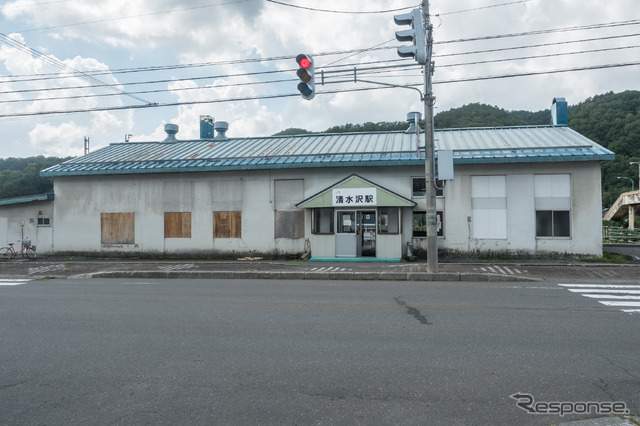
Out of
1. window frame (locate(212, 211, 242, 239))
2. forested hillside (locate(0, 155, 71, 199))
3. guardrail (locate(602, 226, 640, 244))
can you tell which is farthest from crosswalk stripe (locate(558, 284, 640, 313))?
forested hillside (locate(0, 155, 71, 199))

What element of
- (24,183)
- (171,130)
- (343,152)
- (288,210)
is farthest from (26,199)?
(24,183)

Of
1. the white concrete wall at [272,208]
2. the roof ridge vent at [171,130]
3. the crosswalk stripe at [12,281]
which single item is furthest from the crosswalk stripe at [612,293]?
the roof ridge vent at [171,130]

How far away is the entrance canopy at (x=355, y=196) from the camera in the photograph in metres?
17.8

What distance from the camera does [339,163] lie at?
1898 cm

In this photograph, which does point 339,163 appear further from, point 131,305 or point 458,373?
point 458,373

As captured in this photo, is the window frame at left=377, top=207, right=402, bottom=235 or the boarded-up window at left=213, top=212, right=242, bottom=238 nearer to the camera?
the window frame at left=377, top=207, right=402, bottom=235

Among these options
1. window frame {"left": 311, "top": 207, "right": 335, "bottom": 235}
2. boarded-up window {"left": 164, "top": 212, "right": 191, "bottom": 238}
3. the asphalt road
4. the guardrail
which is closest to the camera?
the asphalt road

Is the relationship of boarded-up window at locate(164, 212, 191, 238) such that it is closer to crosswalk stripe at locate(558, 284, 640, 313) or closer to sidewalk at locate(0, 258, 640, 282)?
sidewalk at locate(0, 258, 640, 282)

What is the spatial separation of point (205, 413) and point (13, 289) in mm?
10683

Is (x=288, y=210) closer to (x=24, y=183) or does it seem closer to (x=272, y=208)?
(x=272, y=208)

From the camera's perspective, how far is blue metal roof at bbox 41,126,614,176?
59.5 ft

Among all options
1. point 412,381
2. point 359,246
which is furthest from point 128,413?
point 359,246

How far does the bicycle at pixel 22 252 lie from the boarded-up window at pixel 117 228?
3.43m

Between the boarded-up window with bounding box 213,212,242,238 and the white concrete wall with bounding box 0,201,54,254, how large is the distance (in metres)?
8.88
